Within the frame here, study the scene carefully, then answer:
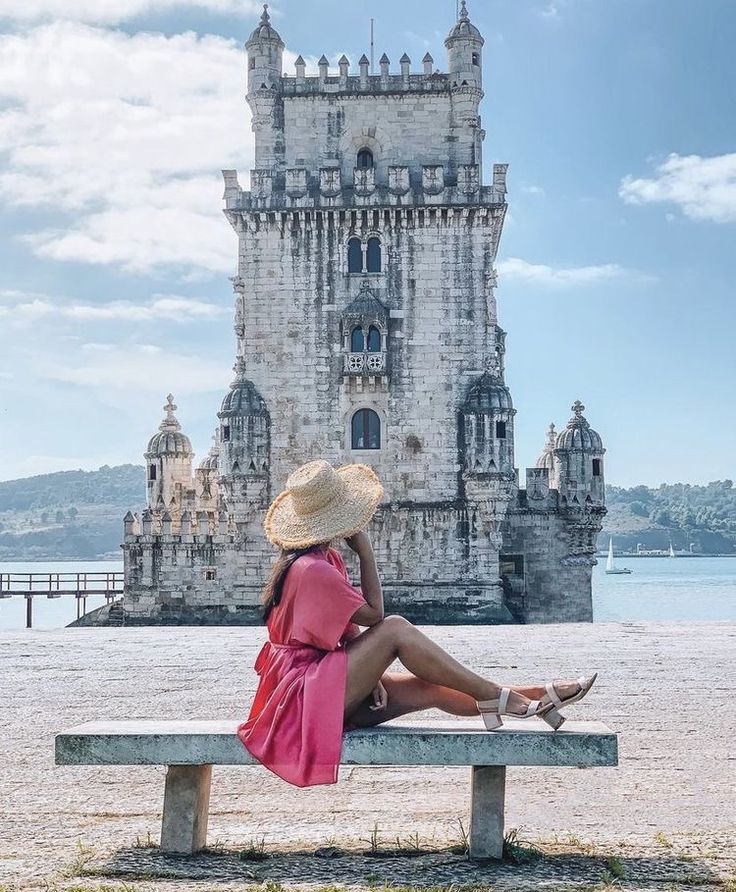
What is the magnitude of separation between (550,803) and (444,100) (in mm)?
32976

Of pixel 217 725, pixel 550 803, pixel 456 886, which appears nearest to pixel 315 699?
pixel 217 725

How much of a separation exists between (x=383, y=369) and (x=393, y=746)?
29.7 m

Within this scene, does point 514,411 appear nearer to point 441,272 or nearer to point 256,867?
point 441,272

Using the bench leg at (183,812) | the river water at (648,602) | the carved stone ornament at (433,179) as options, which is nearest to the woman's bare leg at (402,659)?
the bench leg at (183,812)

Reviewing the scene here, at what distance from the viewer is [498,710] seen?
6.70 metres

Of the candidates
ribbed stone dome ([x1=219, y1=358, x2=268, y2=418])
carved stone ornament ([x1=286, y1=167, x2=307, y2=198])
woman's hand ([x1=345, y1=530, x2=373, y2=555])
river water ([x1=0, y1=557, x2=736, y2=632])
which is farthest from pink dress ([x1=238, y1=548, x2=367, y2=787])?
river water ([x1=0, y1=557, x2=736, y2=632])

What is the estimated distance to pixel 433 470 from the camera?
119 feet

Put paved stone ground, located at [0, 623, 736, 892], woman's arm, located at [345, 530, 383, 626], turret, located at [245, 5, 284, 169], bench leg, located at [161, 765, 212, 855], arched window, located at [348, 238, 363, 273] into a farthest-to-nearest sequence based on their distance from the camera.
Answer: turret, located at [245, 5, 284, 169] < arched window, located at [348, 238, 363, 273] < woman's arm, located at [345, 530, 383, 626] < bench leg, located at [161, 765, 212, 855] < paved stone ground, located at [0, 623, 736, 892]

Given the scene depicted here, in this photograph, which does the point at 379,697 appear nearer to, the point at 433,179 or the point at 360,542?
the point at 360,542

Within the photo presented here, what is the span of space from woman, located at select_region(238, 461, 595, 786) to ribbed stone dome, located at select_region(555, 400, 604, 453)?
32.3 meters

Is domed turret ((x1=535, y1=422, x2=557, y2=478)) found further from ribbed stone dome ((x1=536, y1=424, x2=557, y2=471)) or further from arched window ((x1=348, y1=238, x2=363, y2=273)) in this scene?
arched window ((x1=348, y1=238, x2=363, y2=273))

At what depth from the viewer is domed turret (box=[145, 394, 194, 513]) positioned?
40.9m

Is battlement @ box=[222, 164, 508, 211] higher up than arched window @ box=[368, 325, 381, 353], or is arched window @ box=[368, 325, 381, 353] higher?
battlement @ box=[222, 164, 508, 211]

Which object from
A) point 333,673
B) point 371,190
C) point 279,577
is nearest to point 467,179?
point 371,190
